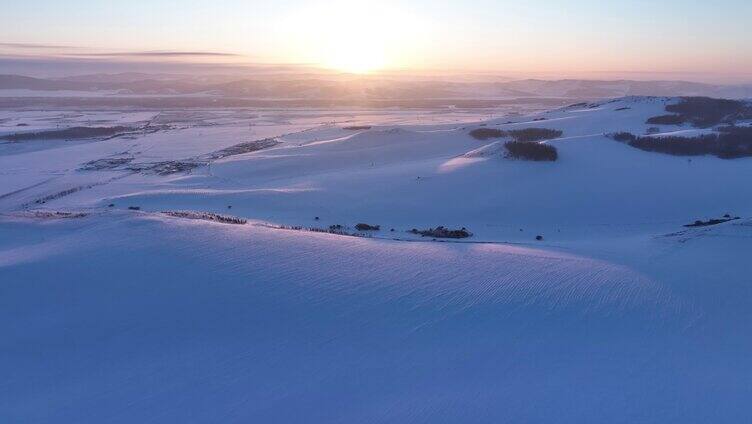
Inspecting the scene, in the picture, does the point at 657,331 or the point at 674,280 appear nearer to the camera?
the point at 657,331

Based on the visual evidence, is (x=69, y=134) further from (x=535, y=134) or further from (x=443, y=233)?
(x=443, y=233)

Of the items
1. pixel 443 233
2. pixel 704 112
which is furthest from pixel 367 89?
pixel 443 233

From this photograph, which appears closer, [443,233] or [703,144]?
[443,233]

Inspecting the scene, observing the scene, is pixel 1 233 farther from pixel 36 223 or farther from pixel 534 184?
pixel 534 184

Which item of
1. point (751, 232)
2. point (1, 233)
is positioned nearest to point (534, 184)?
point (751, 232)

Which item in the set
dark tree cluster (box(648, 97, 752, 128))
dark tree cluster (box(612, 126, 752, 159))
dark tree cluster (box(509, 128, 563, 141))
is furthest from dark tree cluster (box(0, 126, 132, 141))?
dark tree cluster (box(648, 97, 752, 128))

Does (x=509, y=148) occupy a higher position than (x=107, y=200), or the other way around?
(x=509, y=148)
